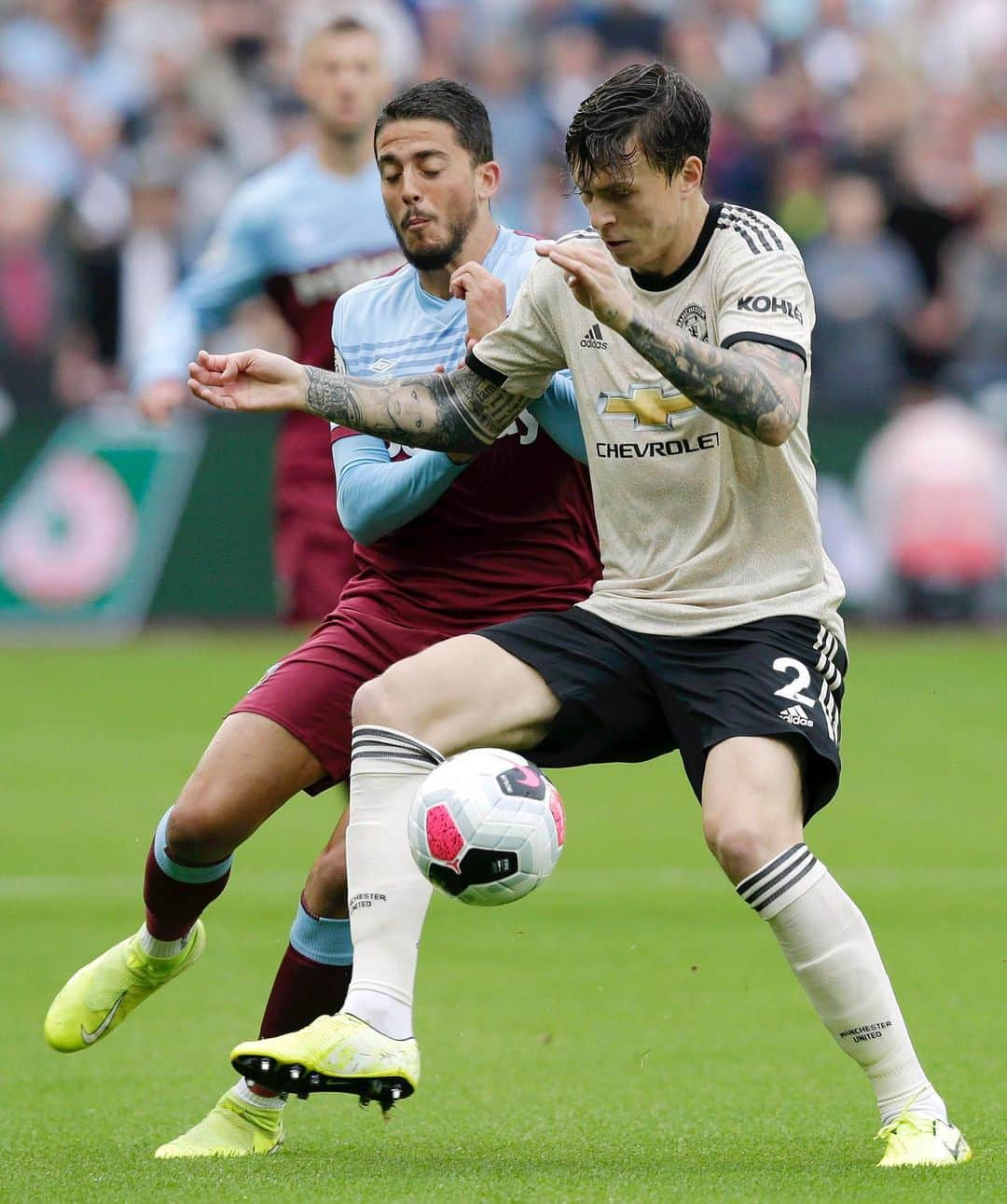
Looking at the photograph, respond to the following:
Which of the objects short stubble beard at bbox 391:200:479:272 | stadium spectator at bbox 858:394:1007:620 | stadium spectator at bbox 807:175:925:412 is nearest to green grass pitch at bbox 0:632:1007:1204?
short stubble beard at bbox 391:200:479:272

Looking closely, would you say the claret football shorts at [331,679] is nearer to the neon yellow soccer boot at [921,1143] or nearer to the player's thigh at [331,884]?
the player's thigh at [331,884]

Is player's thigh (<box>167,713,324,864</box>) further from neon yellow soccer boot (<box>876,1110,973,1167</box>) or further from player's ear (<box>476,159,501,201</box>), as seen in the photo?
neon yellow soccer boot (<box>876,1110,973,1167</box>)

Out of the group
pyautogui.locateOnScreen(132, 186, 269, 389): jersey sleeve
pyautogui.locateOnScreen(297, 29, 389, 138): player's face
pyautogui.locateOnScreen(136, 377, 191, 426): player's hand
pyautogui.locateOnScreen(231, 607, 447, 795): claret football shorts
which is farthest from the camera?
pyautogui.locateOnScreen(132, 186, 269, 389): jersey sleeve

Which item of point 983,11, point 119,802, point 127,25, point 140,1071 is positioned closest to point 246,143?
point 127,25

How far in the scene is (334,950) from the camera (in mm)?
5117

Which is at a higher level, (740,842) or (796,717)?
(796,717)

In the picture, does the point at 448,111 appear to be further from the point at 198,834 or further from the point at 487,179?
the point at 198,834

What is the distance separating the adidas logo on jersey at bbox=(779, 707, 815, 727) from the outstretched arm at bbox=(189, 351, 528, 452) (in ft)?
3.08

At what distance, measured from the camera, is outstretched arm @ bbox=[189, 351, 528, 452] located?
482 cm

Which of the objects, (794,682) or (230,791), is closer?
(794,682)

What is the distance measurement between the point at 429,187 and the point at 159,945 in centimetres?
188

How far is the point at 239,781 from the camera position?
4.91m

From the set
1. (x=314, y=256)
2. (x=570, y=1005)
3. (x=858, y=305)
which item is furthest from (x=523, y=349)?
(x=858, y=305)

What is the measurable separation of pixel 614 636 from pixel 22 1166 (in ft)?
5.38
